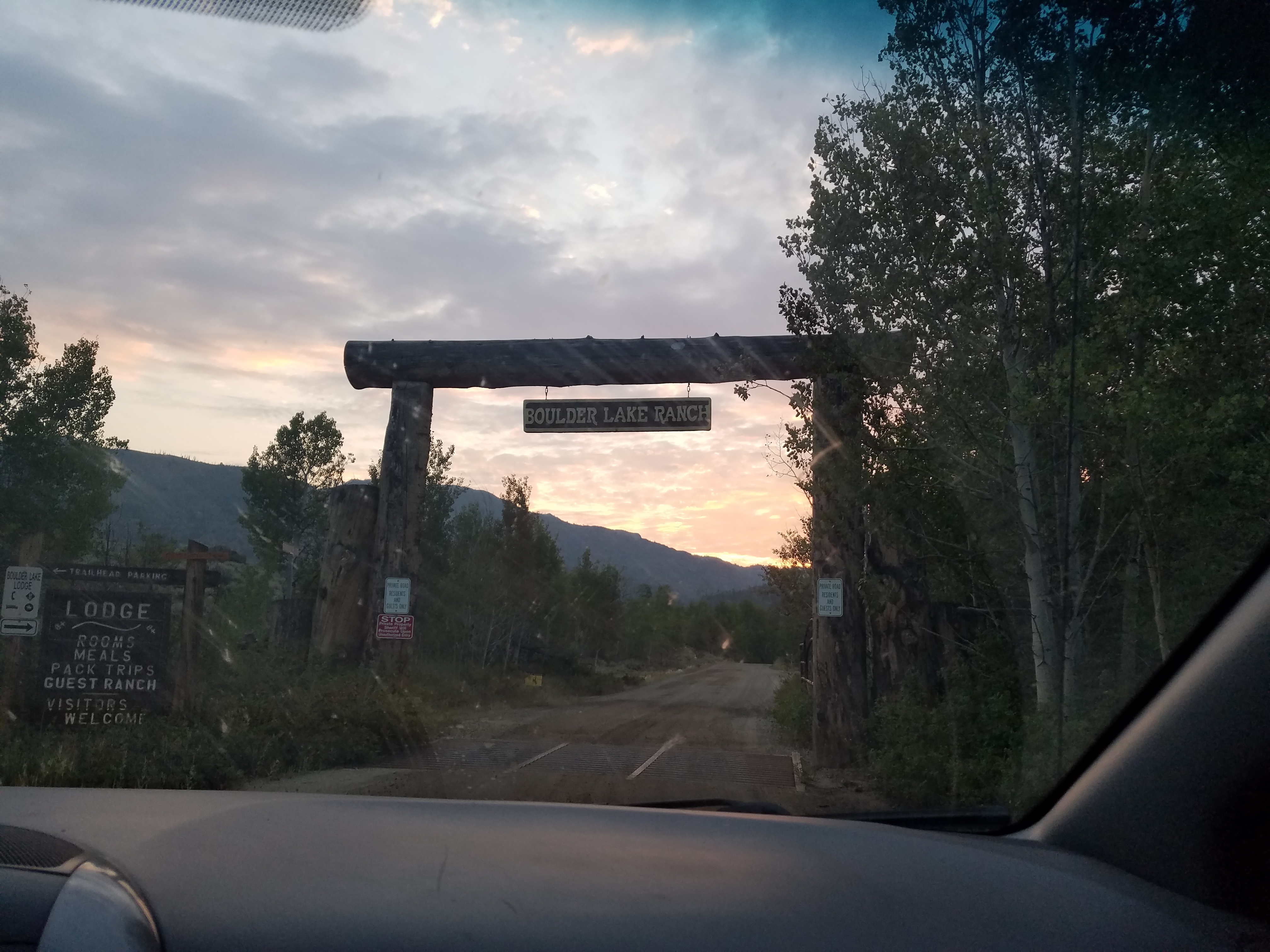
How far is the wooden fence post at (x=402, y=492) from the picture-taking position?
13.7 m

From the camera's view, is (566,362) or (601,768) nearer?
(601,768)

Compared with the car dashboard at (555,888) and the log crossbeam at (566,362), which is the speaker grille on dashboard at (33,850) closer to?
the car dashboard at (555,888)

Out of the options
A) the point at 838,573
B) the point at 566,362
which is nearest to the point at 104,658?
the point at 566,362

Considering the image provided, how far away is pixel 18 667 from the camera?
34.0ft

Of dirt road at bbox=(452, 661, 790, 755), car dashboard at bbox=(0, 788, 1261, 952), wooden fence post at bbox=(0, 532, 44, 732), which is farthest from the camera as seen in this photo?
Result: dirt road at bbox=(452, 661, 790, 755)

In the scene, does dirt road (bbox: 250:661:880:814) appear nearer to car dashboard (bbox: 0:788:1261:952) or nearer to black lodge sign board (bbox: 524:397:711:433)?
car dashboard (bbox: 0:788:1261:952)

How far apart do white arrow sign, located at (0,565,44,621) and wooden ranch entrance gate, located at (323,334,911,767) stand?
4.15 meters

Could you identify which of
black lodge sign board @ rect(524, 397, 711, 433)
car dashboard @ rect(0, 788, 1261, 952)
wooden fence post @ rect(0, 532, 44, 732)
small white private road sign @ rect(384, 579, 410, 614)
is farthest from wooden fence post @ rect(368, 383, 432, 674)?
car dashboard @ rect(0, 788, 1261, 952)

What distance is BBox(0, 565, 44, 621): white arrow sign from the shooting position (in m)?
9.99

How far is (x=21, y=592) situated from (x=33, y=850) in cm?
863

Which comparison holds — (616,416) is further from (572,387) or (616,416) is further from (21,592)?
(21,592)

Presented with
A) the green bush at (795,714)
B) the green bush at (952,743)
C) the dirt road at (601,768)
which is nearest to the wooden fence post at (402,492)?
the dirt road at (601,768)

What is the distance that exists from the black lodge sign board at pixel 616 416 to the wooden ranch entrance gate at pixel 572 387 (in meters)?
0.27

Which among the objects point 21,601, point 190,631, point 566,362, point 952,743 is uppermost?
point 566,362
